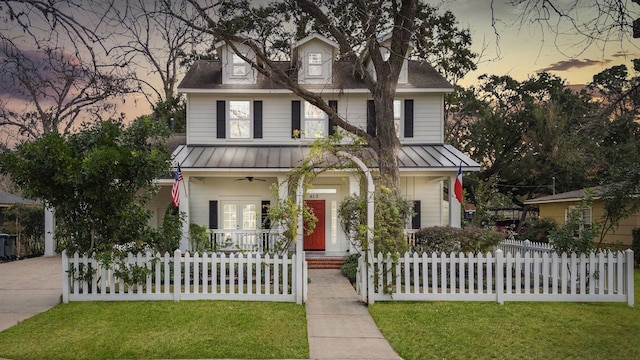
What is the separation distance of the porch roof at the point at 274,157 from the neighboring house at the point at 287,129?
2.8 inches

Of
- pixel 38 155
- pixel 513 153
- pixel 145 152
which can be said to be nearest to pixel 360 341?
pixel 145 152

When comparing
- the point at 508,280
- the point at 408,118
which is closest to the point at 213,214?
the point at 408,118

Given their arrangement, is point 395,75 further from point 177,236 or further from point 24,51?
point 24,51

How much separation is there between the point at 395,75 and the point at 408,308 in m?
7.52

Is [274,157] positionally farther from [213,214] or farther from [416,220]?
[416,220]

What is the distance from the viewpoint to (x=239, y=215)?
19484 millimetres

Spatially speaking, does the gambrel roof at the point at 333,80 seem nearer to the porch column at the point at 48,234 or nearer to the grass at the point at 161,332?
the porch column at the point at 48,234

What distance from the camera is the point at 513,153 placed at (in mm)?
31422

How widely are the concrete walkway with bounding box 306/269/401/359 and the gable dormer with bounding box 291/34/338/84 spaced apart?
965cm

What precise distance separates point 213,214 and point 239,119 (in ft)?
12.2

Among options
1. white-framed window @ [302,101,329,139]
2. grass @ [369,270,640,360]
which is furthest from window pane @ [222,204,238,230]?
grass @ [369,270,640,360]

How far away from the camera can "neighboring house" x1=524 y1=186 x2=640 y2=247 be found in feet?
64.3

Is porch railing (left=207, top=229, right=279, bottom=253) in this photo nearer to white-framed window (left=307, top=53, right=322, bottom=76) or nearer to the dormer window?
the dormer window

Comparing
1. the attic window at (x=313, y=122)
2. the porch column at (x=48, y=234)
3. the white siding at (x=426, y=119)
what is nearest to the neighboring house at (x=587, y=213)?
the white siding at (x=426, y=119)
